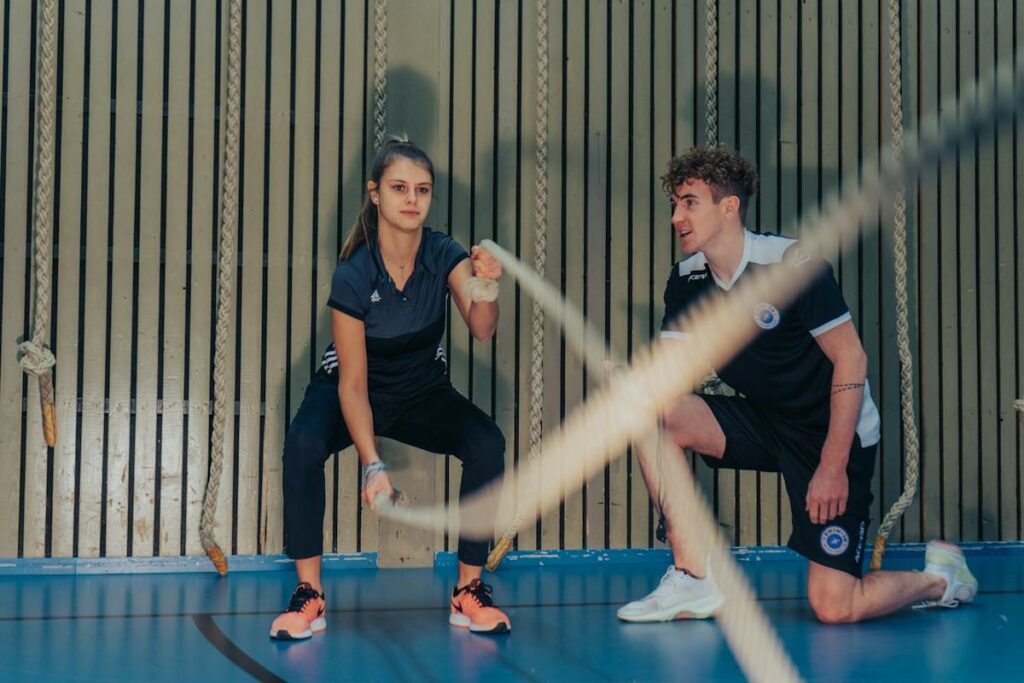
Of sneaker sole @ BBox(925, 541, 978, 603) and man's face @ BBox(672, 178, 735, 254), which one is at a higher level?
man's face @ BBox(672, 178, 735, 254)

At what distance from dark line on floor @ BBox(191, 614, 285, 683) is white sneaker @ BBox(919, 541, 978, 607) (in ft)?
6.51

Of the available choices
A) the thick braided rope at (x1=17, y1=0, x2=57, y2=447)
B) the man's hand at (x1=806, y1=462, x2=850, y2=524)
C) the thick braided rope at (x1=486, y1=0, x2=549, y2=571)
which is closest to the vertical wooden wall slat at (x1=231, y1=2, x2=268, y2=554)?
the thick braided rope at (x1=17, y1=0, x2=57, y2=447)

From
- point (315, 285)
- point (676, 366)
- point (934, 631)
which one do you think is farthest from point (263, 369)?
point (934, 631)

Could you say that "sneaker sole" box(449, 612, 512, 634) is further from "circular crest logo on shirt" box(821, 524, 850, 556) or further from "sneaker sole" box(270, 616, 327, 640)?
"circular crest logo on shirt" box(821, 524, 850, 556)

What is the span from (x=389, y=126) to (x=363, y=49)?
1.05 ft

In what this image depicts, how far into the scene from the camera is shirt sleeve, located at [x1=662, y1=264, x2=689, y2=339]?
3482 millimetres

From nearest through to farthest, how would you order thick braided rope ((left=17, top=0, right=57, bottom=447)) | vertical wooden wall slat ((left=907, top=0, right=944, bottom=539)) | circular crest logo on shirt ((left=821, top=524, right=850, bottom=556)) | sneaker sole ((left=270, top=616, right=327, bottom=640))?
1. sneaker sole ((left=270, top=616, right=327, bottom=640))
2. circular crest logo on shirt ((left=821, top=524, right=850, bottom=556))
3. thick braided rope ((left=17, top=0, right=57, bottom=447))
4. vertical wooden wall slat ((left=907, top=0, right=944, bottom=539))

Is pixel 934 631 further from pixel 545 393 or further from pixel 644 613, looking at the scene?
pixel 545 393

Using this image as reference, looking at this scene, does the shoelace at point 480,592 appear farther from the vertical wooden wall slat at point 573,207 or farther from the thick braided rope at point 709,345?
the vertical wooden wall slat at point 573,207

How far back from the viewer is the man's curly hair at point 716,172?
328cm

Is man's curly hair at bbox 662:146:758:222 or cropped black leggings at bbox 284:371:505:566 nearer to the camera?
cropped black leggings at bbox 284:371:505:566

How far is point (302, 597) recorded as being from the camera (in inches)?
116

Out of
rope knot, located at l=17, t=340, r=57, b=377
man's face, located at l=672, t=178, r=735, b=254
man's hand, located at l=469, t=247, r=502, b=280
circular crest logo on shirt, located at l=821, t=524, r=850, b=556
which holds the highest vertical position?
man's face, located at l=672, t=178, r=735, b=254

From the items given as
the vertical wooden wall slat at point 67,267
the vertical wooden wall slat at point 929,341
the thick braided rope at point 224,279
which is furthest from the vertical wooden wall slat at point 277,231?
the vertical wooden wall slat at point 929,341
